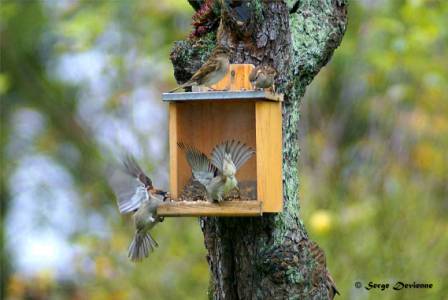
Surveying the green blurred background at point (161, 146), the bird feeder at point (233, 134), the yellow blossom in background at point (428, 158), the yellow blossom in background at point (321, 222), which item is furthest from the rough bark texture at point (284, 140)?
the yellow blossom in background at point (428, 158)

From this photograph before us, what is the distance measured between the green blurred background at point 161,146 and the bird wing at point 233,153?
2.22 meters

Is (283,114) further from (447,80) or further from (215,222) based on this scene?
(447,80)

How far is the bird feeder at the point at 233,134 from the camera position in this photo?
3740 millimetres

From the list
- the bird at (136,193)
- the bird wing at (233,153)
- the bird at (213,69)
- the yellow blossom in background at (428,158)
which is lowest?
the bird at (136,193)

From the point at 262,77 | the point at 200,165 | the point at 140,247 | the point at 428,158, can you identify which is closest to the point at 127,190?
the point at 140,247

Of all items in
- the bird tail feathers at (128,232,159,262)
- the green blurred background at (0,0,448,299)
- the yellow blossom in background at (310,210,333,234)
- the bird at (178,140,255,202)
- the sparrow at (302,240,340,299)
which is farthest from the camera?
the green blurred background at (0,0,448,299)

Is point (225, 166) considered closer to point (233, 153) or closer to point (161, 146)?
point (233, 153)

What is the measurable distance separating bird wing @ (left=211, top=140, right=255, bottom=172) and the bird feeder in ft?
0.35

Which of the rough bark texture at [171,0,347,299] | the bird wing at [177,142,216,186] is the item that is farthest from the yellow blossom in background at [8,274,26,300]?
the bird wing at [177,142,216,186]

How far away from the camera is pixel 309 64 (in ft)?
13.4

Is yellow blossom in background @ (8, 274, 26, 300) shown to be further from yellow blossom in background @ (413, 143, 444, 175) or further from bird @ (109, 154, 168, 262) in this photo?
bird @ (109, 154, 168, 262)

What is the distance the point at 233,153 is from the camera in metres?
3.71

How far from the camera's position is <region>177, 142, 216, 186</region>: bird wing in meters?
3.87

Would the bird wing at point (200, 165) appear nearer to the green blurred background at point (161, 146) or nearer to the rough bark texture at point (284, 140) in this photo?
the rough bark texture at point (284, 140)
